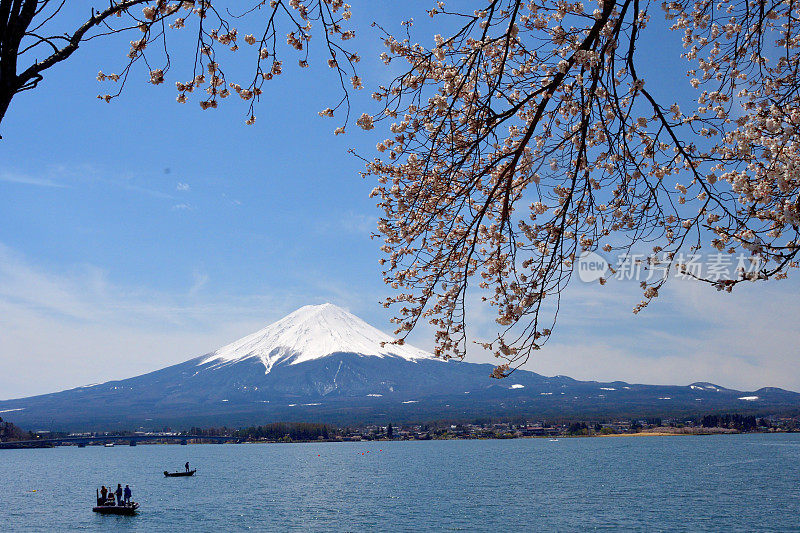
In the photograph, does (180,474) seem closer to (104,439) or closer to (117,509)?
(117,509)

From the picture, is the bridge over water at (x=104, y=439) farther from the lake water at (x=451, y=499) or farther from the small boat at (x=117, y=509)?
the small boat at (x=117, y=509)

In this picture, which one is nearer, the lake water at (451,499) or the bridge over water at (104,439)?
the lake water at (451,499)

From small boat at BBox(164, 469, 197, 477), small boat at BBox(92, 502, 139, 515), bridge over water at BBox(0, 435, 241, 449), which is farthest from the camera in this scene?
bridge over water at BBox(0, 435, 241, 449)

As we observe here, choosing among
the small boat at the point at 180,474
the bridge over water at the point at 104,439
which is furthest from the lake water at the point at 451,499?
the bridge over water at the point at 104,439

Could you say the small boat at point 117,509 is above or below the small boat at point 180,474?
above

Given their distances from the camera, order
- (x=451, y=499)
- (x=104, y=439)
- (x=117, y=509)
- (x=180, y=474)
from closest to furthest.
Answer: (x=117, y=509) → (x=451, y=499) → (x=180, y=474) → (x=104, y=439)

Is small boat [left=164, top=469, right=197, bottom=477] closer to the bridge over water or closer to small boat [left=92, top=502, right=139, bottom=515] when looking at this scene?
small boat [left=92, top=502, right=139, bottom=515]

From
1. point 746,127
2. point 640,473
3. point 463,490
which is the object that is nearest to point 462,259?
point 746,127

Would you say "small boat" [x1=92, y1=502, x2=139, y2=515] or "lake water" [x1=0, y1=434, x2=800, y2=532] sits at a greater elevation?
"small boat" [x1=92, y1=502, x2=139, y2=515]

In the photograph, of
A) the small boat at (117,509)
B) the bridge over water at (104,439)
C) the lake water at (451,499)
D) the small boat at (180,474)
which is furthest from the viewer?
the bridge over water at (104,439)

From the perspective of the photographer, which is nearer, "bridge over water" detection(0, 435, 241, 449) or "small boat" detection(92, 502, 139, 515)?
"small boat" detection(92, 502, 139, 515)

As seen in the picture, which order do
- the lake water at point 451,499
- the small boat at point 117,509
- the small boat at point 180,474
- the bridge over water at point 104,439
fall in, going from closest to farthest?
1. the lake water at point 451,499
2. the small boat at point 117,509
3. the small boat at point 180,474
4. the bridge over water at point 104,439

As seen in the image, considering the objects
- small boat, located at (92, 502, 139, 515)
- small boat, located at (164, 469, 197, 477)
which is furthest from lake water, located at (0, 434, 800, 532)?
small boat, located at (164, 469, 197, 477)

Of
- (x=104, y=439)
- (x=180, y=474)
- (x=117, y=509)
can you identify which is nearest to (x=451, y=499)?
(x=117, y=509)
